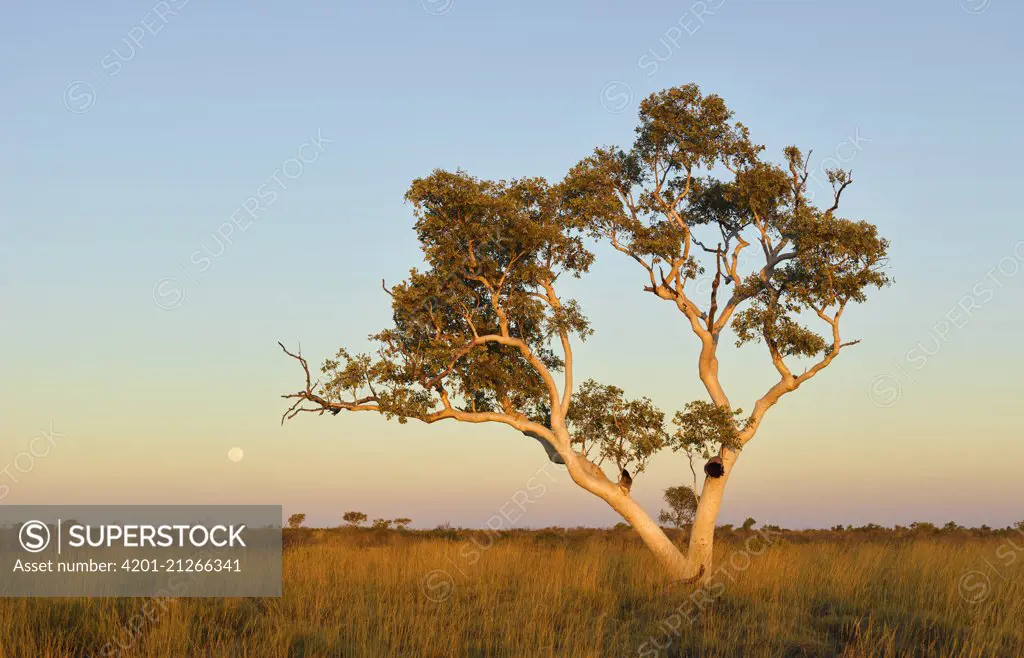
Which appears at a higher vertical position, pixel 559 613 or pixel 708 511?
pixel 708 511

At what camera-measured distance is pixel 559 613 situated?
14375mm

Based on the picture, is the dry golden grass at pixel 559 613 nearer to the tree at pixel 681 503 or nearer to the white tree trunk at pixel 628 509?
the white tree trunk at pixel 628 509

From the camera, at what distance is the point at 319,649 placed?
38.4 ft

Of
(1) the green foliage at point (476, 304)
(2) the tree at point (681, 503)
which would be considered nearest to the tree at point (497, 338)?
(1) the green foliage at point (476, 304)

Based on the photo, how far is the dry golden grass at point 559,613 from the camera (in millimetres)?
11898

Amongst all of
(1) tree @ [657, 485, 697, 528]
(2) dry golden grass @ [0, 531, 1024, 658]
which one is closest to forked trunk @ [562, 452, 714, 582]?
(2) dry golden grass @ [0, 531, 1024, 658]

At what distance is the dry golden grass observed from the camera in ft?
39.0

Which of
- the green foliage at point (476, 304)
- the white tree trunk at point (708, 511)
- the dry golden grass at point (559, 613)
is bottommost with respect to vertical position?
the dry golden grass at point (559, 613)

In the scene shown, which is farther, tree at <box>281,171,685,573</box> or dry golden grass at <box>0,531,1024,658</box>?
tree at <box>281,171,685,573</box>

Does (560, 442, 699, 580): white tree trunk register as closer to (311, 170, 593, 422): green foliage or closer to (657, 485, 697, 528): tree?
(311, 170, 593, 422): green foliage

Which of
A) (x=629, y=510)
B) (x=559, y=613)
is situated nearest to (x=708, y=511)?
(x=629, y=510)

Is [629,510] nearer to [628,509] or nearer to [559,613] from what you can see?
[628,509]

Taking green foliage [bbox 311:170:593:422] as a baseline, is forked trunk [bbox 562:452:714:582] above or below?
below

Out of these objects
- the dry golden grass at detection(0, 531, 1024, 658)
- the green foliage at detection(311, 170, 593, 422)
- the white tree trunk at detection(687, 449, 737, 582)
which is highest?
the green foliage at detection(311, 170, 593, 422)
